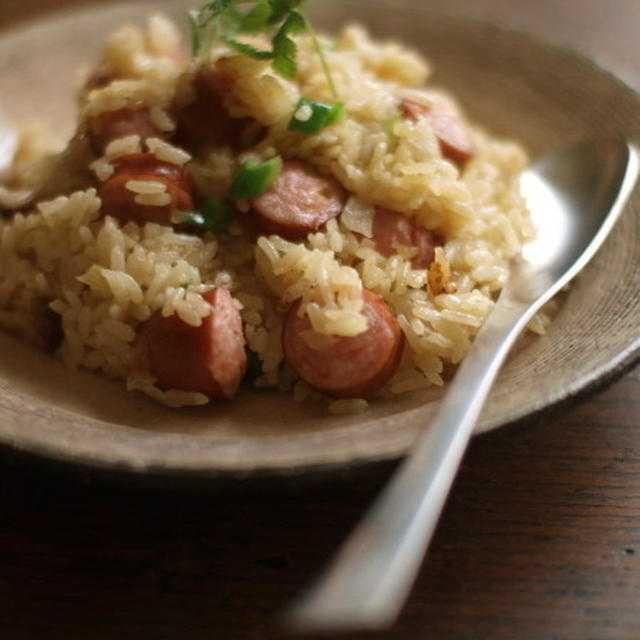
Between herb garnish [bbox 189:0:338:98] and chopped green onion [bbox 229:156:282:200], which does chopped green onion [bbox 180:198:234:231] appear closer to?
chopped green onion [bbox 229:156:282:200]

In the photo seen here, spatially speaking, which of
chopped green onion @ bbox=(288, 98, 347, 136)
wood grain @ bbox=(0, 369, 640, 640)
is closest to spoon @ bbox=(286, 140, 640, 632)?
wood grain @ bbox=(0, 369, 640, 640)

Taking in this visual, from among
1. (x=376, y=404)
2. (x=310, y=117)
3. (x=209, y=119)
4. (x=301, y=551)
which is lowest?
(x=301, y=551)

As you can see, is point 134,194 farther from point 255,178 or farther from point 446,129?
point 446,129

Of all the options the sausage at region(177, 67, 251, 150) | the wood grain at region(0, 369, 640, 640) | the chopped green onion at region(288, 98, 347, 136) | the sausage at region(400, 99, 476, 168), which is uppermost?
the sausage at region(400, 99, 476, 168)

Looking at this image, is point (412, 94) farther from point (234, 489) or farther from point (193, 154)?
point (234, 489)

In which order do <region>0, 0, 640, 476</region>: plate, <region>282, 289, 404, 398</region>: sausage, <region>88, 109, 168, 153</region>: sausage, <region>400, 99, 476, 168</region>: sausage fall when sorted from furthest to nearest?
1. <region>400, 99, 476, 168</region>: sausage
2. <region>88, 109, 168, 153</region>: sausage
3. <region>282, 289, 404, 398</region>: sausage
4. <region>0, 0, 640, 476</region>: plate

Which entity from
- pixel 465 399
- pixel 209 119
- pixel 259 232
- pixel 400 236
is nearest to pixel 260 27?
pixel 209 119

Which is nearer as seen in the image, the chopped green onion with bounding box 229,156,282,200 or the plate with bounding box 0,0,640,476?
the plate with bounding box 0,0,640,476
